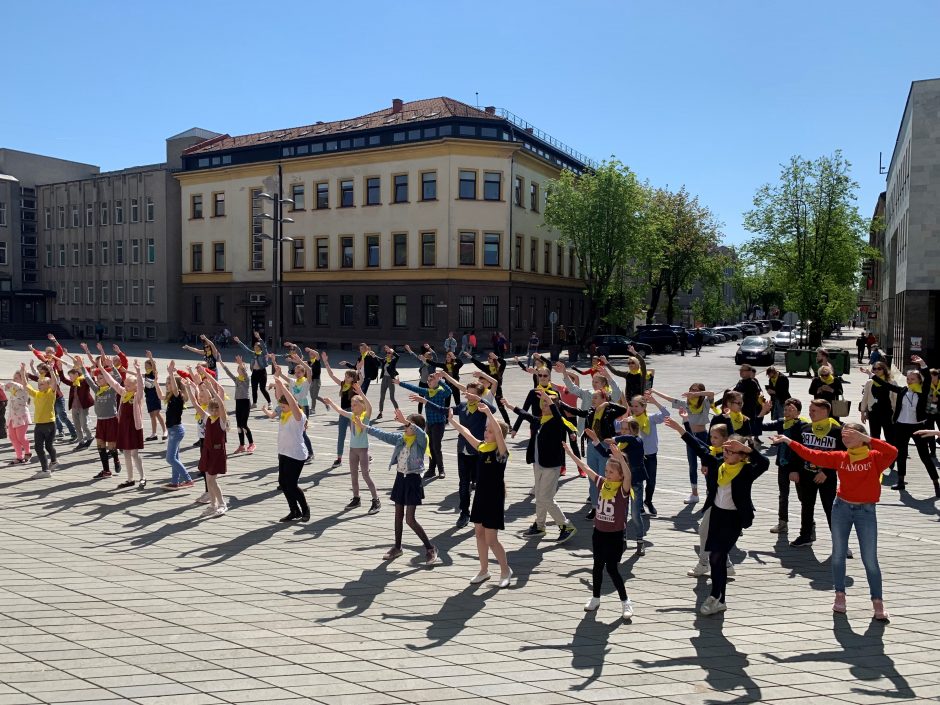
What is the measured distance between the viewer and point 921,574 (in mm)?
8062

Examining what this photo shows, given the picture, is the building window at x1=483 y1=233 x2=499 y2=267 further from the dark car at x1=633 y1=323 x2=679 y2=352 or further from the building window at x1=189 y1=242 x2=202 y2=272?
the building window at x1=189 y1=242 x2=202 y2=272

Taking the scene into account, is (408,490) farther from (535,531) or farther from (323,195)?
(323,195)

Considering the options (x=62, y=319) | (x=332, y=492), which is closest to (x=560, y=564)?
(x=332, y=492)

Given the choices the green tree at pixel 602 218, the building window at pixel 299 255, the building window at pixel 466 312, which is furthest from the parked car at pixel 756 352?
the building window at pixel 299 255

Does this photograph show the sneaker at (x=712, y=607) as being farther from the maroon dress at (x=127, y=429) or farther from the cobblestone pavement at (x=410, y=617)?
the maroon dress at (x=127, y=429)

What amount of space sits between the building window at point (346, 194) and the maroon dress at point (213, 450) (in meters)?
39.5

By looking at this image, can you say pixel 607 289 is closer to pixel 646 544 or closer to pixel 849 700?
pixel 646 544

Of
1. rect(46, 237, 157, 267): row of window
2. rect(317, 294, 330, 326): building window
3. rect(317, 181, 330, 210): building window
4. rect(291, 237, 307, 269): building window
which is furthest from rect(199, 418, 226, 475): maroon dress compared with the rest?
rect(46, 237, 157, 267): row of window

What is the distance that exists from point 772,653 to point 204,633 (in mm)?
4650

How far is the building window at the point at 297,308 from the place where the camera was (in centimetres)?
5044

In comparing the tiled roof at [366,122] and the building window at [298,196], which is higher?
the tiled roof at [366,122]

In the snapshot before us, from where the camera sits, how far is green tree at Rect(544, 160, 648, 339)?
4412cm

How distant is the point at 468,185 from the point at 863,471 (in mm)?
39932

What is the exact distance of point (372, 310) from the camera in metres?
47.6
